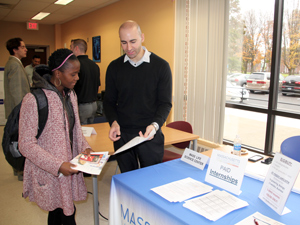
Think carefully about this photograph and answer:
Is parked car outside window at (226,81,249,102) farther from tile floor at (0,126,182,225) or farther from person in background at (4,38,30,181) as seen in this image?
person in background at (4,38,30,181)

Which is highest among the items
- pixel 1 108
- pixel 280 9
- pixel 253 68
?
pixel 280 9

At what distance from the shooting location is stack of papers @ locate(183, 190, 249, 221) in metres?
1.23

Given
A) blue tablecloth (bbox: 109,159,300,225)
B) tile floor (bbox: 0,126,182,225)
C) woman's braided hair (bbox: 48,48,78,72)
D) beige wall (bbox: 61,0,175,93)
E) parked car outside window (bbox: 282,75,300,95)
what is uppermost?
beige wall (bbox: 61,0,175,93)

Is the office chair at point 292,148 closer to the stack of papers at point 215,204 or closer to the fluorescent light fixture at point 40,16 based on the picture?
the stack of papers at point 215,204

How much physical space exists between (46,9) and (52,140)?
762cm

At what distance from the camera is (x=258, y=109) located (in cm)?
402

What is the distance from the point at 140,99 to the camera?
2010mm

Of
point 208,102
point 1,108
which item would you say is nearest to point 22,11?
point 1,108

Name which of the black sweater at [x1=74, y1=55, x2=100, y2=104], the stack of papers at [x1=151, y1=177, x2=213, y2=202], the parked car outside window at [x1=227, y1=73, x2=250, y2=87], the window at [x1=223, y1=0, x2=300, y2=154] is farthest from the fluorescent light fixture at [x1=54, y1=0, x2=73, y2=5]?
the stack of papers at [x1=151, y1=177, x2=213, y2=202]

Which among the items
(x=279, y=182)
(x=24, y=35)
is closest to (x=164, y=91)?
(x=279, y=182)

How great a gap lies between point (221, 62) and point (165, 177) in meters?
3.01

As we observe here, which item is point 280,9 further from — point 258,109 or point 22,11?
point 22,11

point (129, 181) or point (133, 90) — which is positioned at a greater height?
point (133, 90)

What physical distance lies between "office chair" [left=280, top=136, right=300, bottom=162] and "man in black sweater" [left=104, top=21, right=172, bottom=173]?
127 centimetres
